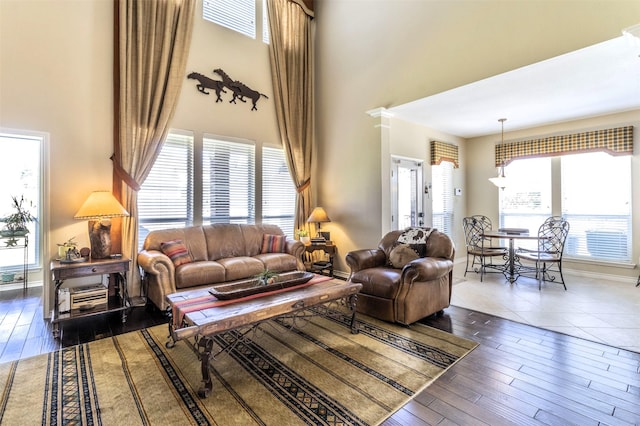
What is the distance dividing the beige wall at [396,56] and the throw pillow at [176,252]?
8.66ft

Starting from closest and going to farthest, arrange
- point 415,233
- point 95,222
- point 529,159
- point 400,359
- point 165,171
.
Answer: point 400,359 < point 95,222 < point 415,233 < point 165,171 < point 529,159

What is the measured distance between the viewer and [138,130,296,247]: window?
4410mm

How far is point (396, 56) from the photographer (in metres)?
4.67

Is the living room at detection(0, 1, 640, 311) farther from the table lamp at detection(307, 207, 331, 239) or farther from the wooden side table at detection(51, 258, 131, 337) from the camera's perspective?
the wooden side table at detection(51, 258, 131, 337)

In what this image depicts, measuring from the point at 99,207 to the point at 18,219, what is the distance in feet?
8.13

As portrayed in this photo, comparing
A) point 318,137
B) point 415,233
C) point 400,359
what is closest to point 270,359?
point 400,359

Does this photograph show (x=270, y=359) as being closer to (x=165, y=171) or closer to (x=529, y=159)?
(x=165, y=171)

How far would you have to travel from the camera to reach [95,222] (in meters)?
3.65

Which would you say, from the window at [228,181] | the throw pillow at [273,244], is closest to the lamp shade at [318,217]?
the throw pillow at [273,244]

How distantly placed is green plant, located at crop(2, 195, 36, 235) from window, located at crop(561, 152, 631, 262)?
897 cm

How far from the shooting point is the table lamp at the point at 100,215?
3451 mm

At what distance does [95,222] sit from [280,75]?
373 centimetres

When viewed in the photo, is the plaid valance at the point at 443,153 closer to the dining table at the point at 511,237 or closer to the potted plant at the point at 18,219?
the dining table at the point at 511,237

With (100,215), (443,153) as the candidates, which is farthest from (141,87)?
(443,153)
